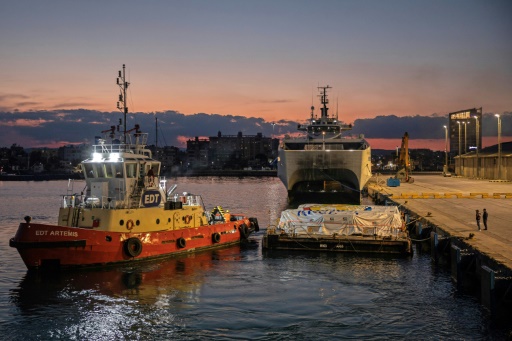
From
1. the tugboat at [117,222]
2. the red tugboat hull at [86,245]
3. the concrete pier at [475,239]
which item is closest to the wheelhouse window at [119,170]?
the tugboat at [117,222]

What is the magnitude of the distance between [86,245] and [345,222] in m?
13.8

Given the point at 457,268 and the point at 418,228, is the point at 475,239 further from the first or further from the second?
the point at 418,228

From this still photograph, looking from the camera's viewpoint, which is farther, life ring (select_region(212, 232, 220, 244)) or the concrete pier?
life ring (select_region(212, 232, 220, 244))

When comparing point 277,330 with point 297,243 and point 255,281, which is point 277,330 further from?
point 297,243

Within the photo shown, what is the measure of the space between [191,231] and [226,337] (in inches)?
511

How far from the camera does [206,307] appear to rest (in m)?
19.8

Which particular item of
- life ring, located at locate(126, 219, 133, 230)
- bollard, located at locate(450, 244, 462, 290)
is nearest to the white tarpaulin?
bollard, located at locate(450, 244, 462, 290)

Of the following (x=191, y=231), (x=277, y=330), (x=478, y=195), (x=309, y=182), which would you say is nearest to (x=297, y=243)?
(x=191, y=231)

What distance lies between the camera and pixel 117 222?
2548cm

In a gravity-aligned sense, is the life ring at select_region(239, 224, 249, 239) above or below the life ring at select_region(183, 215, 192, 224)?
below

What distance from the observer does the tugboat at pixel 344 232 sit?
93.7 feet

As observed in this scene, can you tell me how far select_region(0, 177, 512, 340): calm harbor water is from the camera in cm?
1716

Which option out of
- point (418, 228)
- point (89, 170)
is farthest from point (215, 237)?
point (418, 228)

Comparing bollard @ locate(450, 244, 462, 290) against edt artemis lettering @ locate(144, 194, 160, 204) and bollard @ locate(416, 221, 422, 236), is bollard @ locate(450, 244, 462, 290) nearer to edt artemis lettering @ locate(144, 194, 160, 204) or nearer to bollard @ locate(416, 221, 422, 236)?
bollard @ locate(416, 221, 422, 236)
